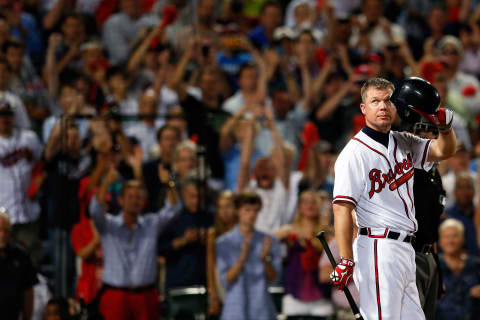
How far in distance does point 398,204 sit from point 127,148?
12.9ft

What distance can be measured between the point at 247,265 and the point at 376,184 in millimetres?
2996

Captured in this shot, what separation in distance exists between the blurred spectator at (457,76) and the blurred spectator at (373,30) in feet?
1.98

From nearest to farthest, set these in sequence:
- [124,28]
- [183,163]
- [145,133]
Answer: [183,163] < [145,133] < [124,28]

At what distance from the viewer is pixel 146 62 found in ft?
35.0

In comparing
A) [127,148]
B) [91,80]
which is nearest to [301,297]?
[127,148]

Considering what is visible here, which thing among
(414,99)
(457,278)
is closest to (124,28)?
(457,278)

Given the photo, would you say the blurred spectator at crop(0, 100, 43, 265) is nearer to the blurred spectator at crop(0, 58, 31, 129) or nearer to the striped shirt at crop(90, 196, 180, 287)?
the blurred spectator at crop(0, 58, 31, 129)

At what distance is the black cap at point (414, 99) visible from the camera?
5.26 m

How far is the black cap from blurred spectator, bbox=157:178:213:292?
315cm

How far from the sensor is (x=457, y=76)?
1144 cm

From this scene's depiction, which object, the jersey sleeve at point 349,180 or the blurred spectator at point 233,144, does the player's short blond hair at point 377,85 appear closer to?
the jersey sleeve at point 349,180

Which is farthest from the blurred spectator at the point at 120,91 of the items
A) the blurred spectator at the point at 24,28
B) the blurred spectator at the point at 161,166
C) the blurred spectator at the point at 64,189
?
the blurred spectator at the point at 64,189

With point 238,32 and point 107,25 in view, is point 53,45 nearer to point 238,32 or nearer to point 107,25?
point 107,25

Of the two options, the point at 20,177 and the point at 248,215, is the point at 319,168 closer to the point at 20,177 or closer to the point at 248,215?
the point at 248,215
